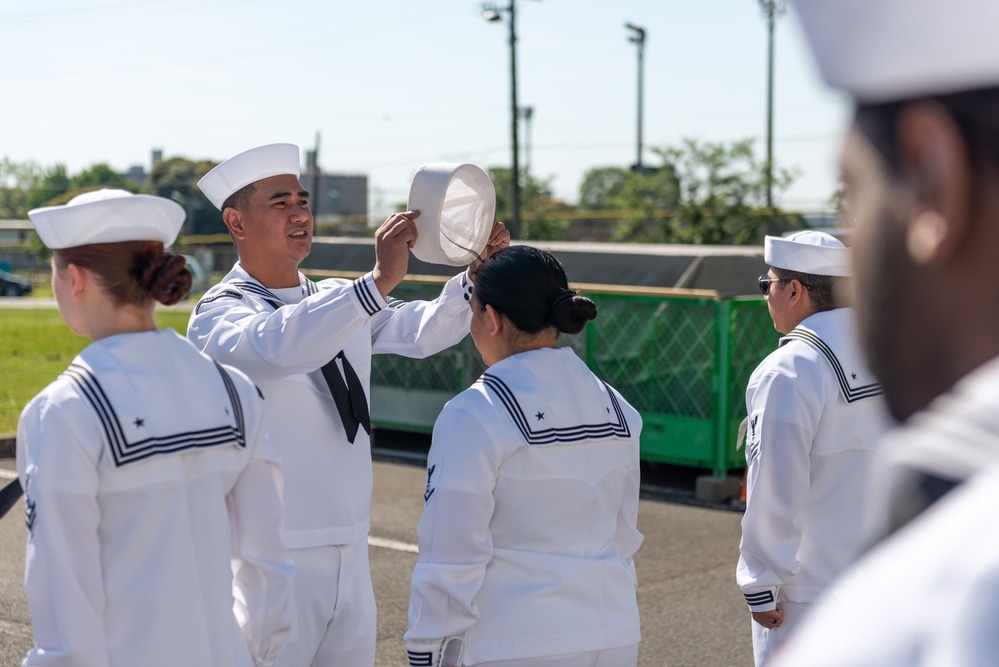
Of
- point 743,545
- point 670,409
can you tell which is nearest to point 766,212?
point 670,409

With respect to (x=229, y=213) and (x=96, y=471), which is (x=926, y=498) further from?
(x=229, y=213)

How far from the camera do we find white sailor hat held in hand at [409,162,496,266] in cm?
354

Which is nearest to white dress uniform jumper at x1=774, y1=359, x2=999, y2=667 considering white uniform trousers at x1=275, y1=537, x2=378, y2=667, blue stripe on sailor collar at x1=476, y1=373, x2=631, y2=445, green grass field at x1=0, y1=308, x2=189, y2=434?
blue stripe on sailor collar at x1=476, y1=373, x2=631, y2=445

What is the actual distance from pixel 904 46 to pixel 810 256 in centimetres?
326

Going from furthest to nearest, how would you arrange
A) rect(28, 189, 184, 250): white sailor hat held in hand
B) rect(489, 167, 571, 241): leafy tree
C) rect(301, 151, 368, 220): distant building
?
rect(301, 151, 368, 220): distant building, rect(489, 167, 571, 241): leafy tree, rect(28, 189, 184, 250): white sailor hat held in hand

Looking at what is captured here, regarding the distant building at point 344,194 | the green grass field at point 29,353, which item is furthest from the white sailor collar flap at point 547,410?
the distant building at point 344,194

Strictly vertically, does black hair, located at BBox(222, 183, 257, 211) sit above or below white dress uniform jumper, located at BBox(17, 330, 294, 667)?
above

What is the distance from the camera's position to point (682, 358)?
939cm

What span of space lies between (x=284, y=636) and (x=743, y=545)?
1.53 meters

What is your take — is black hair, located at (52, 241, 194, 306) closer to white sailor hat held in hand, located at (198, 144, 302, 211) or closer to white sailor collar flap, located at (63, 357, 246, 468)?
white sailor collar flap, located at (63, 357, 246, 468)

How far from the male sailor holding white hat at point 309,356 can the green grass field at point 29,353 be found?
7.81 metres

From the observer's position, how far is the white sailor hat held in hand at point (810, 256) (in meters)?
3.86

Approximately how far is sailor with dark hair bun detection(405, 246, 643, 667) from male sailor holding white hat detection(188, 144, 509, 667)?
470 millimetres

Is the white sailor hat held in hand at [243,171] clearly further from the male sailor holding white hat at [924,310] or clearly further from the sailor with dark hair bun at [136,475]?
the male sailor holding white hat at [924,310]
